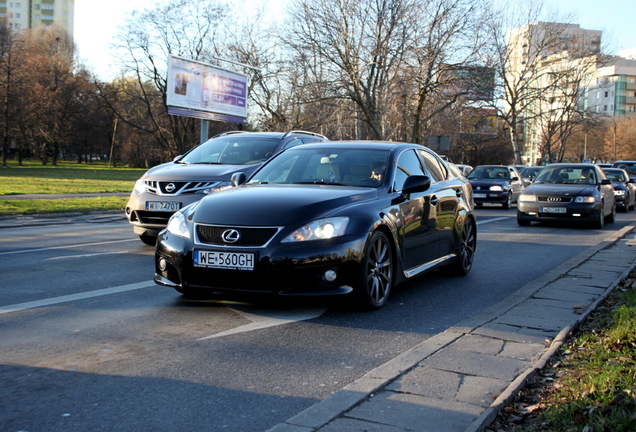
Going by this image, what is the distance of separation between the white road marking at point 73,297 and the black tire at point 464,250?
3631 mm

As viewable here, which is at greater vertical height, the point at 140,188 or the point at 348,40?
the point at 348,40

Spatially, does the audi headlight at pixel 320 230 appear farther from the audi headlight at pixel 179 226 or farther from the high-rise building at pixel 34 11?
the high-rise building at pixel 34 11

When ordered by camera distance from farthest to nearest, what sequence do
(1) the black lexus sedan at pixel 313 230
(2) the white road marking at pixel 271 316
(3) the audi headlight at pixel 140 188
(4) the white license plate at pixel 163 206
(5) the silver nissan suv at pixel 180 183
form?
(3) the audi headlight at pixel 140 188 → (5) the silver nissan suv at pixel 180 183 → (4) the white license plate at pixel 163 206 → (1) the black lexus sedan at pixel 313 230 → (2) the white road marking at pixel 271 316

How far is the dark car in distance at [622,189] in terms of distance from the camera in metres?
24.5

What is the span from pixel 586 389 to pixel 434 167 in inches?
186

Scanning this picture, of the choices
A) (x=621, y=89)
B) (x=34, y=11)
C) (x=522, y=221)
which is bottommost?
(x=522, y=221)

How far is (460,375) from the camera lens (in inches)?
169

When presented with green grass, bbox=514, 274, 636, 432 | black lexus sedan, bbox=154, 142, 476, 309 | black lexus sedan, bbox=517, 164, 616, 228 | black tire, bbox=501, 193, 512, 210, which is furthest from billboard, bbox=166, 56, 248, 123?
green grass, bbox=514, 274, 636, 432

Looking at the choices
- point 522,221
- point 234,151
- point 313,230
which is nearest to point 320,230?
point 313,230

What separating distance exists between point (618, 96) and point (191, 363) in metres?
150

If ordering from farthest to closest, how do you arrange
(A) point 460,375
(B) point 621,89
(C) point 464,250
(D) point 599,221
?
(B) point 621,89
(D) point 599,221
(C) point 464,250
(A) point 460,375

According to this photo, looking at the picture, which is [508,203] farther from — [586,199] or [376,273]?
[376,273]

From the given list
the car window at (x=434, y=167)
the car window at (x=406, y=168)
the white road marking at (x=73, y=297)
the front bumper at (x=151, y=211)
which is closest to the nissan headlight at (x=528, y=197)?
the car window at (x=434, y=167)

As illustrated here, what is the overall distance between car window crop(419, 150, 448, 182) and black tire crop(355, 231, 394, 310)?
1.88m
